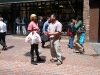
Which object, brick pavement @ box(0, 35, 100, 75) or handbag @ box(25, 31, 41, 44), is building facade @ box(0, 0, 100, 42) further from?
handbag @ box(25, 31, 41, 44)

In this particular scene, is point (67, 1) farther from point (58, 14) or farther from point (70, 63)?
point (70, 63)

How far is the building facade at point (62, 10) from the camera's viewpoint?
1520 cm

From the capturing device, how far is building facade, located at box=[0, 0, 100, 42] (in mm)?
15203

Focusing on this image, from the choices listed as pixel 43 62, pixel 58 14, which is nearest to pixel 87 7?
pixel 58 14

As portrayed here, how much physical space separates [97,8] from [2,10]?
372 inches

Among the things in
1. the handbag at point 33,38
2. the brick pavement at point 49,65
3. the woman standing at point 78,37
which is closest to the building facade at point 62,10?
the woman standing at point 78,37

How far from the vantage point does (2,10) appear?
20828mm

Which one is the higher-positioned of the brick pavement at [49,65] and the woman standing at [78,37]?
the woman standing at [78,37]

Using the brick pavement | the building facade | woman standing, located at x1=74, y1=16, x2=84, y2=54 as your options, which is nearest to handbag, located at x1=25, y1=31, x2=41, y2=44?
the brick pavement

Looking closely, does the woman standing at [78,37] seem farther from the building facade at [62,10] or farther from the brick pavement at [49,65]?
the building facade at [62,10]

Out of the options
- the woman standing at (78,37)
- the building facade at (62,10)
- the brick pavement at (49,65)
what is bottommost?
the brick pavement at (49,65)

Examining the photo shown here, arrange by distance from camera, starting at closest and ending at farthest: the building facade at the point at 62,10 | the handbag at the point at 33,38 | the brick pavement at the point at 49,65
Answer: the brick pavement at the point at 49,65, the handbag at the point at 33,38, the building facade at the point at 62,10

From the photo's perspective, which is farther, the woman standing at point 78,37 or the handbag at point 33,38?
the woman standing at point 78,37

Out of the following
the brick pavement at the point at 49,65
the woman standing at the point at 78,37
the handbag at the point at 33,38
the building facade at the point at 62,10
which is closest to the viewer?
the brick pavement at the point at 49,65
